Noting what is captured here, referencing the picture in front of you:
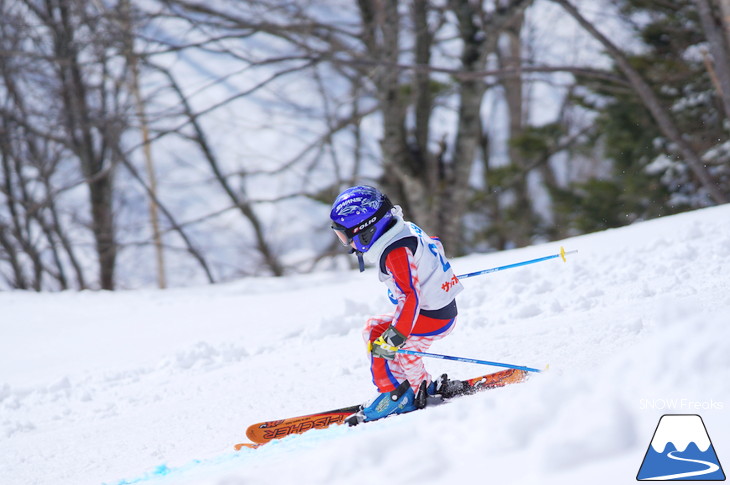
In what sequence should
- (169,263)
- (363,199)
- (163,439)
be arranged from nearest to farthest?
Answer: (363,199)
(163,439)
(169,263)

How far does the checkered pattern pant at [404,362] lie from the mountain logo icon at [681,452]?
180 cm

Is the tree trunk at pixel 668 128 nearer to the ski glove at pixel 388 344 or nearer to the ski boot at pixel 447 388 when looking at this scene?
the ski boot at pixel 447 388

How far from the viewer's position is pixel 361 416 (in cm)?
394

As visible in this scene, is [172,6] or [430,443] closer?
[430,443]

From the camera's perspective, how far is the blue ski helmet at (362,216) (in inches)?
151

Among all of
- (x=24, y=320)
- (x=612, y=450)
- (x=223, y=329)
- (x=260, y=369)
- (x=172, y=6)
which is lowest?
(x=612, y=450)

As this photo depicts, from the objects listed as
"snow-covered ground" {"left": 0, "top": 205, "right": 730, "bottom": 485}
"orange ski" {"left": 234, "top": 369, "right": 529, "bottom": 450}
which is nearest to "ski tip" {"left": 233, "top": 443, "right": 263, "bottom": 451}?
"orange ski" {"left": 234, "top": 369, "right": 529, "bottom": 450}

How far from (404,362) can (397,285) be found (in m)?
0.51

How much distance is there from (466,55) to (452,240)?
125 inches

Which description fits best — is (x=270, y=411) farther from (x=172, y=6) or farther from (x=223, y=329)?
(x=172, y=6)

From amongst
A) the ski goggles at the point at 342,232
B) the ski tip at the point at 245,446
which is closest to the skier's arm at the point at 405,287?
the ski goggles at the point at 342,232

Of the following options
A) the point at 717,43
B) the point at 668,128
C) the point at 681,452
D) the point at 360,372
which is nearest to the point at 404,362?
the point at 360,372

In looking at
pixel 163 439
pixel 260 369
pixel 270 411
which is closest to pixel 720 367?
pixel 270 411

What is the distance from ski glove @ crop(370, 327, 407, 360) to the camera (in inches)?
143
